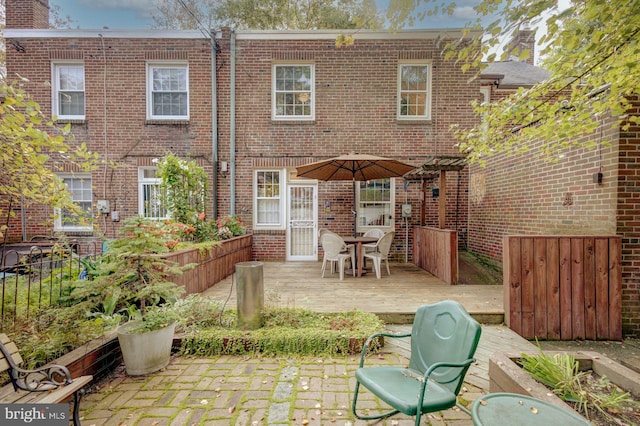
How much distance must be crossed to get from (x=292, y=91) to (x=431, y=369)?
24.6 ft

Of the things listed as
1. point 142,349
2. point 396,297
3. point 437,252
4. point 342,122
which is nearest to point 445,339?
point 396,297

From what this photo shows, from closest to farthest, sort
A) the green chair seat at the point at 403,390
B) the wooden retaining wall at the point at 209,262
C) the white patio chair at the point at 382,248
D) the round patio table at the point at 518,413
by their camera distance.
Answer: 1. the round patio table at the point at 518,413
2. the green chair seat at the point at 403,390
3. the wooden retaining wall at the point at 209,262
4. the white patio chair at the point at 382,248

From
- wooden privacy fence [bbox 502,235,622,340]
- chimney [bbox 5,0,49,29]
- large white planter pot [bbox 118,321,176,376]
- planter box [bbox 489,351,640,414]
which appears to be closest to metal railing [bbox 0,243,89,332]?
large white planter pot [bbox 118,321,176,376]

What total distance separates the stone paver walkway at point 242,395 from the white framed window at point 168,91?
6836 mm

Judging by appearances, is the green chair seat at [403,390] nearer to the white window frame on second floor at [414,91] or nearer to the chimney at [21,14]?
the white window frame on second floor at [414,91]

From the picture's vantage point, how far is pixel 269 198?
7.82 meters

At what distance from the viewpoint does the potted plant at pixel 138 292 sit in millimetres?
2635

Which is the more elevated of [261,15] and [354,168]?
[261,15]

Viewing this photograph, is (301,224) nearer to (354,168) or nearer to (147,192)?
(354,168)

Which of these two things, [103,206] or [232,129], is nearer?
[103,206]

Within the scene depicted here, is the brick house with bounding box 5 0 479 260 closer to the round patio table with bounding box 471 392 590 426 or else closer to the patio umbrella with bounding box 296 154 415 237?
the patio umbrella with bounding box 296 154 415 237

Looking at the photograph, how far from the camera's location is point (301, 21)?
1016 cm

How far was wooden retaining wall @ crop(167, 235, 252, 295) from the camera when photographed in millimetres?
4120

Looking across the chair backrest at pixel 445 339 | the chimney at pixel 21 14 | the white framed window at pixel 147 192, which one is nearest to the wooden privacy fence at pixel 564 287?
the chair backrest at pixel 445 339
